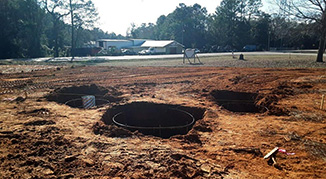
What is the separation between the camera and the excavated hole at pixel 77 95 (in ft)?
28.3

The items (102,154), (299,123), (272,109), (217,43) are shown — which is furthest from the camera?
(217,43)

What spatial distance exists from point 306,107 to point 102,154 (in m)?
6.32

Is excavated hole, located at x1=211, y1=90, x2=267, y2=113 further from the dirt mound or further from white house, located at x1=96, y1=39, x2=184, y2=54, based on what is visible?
white house, located at x1=96, y1=39, x2=184, y2=54

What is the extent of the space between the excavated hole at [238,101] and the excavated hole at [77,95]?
4161mm

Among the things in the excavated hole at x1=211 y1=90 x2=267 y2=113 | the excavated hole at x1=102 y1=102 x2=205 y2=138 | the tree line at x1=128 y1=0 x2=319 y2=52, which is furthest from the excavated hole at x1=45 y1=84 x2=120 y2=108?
the tree line at x1=128 y1=0 x2=319 y2=52

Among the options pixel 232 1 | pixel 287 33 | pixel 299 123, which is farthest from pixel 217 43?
pixel 299 123

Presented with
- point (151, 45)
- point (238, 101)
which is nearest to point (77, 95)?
point (238, 101)

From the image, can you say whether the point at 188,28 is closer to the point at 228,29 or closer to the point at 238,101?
the point at 228,29

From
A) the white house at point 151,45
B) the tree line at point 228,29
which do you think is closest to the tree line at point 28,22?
the white house at point 151,45

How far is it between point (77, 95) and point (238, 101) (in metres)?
6.63

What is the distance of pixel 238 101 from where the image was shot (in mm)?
8430

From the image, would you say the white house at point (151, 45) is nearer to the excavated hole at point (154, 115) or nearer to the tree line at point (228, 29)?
the tree line at point (228, 29)

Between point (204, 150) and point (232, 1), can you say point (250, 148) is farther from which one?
point (232, 1)

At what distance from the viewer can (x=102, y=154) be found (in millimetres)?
4191
